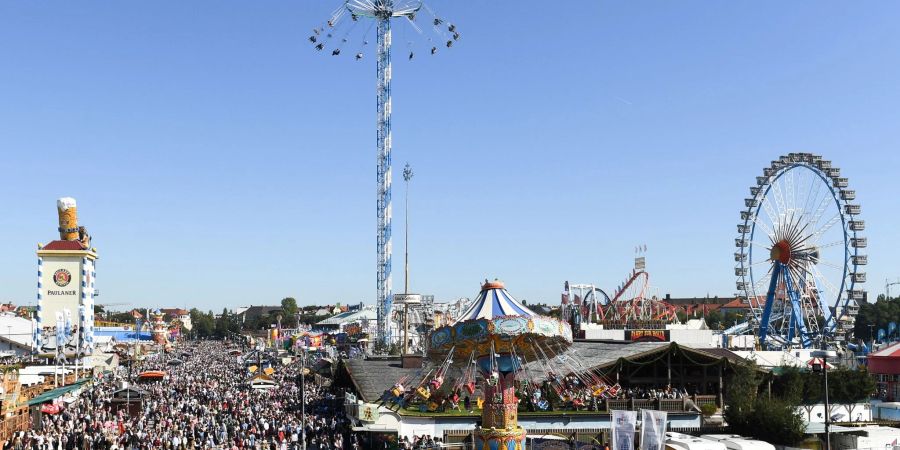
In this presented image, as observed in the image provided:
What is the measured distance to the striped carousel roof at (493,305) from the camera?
25906mm

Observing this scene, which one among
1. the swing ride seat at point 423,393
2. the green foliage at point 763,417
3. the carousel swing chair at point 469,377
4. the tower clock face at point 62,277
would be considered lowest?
the green foliage at point 763,417

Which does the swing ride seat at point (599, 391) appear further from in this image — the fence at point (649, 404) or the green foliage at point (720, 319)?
the green foliage at point (720, 319)

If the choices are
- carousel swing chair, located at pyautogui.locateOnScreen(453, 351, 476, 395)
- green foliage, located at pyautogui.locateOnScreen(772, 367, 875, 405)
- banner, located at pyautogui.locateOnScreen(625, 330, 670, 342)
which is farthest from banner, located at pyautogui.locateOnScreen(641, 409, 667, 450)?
banner, located at pyautogui.locateOnScreen(625, 330, 670, 342)

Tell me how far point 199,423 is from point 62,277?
73930 millimetres

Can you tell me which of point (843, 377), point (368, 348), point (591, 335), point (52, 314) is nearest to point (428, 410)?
point (843, 377)

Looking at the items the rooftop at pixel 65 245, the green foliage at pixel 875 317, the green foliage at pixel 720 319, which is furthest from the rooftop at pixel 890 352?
the green foliage at pixel 720 319

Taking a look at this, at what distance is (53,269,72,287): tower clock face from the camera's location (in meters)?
99.2

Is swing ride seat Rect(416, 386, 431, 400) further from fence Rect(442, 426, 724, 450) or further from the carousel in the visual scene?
the carousel

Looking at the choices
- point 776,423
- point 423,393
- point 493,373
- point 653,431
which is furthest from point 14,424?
point 776,423

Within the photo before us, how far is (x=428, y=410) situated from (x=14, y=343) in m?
73.7

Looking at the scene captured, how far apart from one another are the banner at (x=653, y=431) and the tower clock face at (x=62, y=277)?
305ft

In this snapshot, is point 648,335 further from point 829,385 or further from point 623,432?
point 623,432

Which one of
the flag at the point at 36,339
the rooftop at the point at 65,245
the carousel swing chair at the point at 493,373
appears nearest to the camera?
the carousel swing chair at the point at 493,373

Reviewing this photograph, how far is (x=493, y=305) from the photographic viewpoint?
26.4 meters
